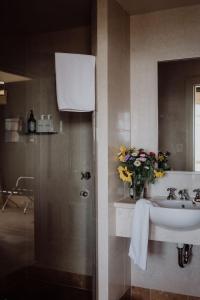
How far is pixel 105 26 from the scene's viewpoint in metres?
2.56

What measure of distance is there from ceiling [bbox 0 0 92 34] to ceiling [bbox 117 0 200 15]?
1.17 ft

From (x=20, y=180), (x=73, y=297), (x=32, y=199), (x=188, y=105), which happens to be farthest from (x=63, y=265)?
(x=188, y=105)

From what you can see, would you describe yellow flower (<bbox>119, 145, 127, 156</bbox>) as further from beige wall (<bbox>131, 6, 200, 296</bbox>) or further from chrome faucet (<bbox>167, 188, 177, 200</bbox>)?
chrome faucet (<bbox>167, 188, 177, 200</bbox>)

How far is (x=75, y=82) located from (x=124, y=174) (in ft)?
2.51

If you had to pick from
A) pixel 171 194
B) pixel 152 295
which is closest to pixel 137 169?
pixel 171 194

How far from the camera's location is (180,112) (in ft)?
9.36

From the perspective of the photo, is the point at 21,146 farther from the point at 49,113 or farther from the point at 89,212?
the point at 89,212

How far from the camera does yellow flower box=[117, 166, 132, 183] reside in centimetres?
267

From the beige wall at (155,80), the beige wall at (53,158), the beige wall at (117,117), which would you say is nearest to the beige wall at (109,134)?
the beige wall at (117,117)

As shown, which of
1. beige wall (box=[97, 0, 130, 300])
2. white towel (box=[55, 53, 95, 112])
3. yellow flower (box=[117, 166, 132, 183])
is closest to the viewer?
white towel (box=[55, 53, 95, 112])

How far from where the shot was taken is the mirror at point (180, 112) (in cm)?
281

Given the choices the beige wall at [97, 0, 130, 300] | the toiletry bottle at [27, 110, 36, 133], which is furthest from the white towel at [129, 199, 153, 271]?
the toiletry bottle at [27, 110, 36, 133]

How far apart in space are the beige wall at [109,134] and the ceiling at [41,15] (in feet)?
0.51

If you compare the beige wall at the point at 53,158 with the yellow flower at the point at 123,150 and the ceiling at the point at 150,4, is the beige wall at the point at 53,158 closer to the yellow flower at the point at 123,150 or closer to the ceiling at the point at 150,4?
the yellow flower at the point at 123,150
